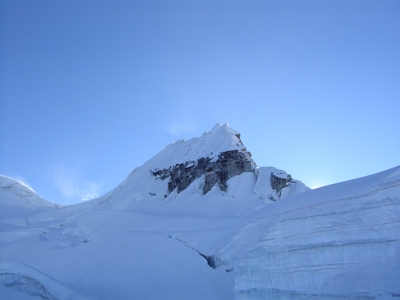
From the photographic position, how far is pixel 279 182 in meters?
35.2

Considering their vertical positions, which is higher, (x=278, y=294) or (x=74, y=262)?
(x=74, y=262)

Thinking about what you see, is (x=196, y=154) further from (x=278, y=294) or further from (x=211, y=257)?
(x=278, y=294)

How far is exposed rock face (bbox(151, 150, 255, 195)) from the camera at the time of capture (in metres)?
37.9

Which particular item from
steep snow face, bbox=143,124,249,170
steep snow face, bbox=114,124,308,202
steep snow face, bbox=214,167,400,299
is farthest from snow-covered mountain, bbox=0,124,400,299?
steep snow face, bbox=143,124,249,170

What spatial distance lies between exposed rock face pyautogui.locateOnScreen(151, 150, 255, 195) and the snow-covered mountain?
A: 28cm

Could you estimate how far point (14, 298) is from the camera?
33.0 feet

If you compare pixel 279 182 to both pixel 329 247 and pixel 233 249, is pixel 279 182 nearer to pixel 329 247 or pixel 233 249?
pixel 233 249

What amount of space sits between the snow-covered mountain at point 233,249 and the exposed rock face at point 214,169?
0.28 metres

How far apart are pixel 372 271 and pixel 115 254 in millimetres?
14947

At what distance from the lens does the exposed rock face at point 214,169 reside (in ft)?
124

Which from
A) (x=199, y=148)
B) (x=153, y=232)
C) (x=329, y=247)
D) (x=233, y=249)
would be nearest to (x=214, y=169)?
(x=199, y=148)

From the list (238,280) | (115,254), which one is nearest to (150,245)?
(115,254)

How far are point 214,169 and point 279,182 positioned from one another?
324 inches

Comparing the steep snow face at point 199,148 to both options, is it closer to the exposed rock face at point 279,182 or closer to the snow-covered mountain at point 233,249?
the snow-covered mountain at point 233,249
